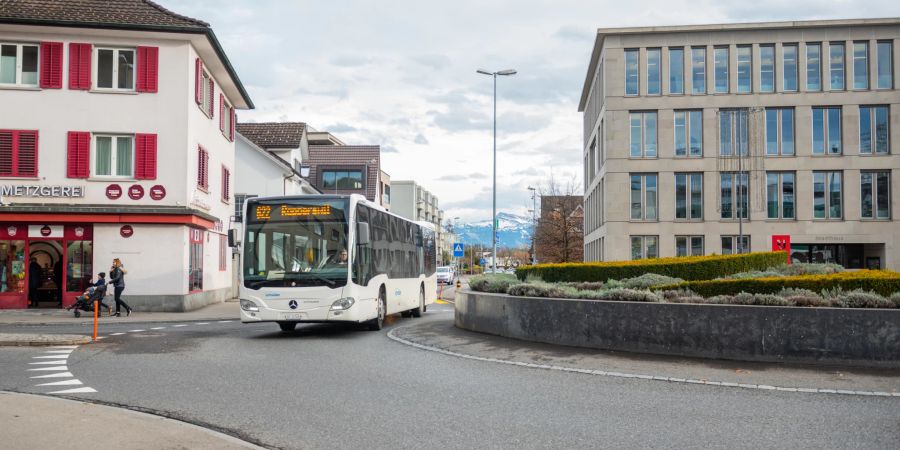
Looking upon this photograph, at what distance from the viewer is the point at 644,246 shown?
184 ft

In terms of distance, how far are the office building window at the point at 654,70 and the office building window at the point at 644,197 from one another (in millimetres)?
6042

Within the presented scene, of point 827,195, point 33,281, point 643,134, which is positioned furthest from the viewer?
point 643,134

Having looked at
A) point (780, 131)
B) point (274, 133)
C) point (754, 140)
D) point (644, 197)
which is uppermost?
point (780, 131)

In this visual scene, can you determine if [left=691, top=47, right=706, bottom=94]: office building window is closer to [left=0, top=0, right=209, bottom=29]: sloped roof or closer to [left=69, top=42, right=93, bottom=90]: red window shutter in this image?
[left=0, top=0, right=209, bottom=29]: sloped roof

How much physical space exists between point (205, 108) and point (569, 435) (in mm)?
25824

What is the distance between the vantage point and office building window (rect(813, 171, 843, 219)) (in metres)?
53.9

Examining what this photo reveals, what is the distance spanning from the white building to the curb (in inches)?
411

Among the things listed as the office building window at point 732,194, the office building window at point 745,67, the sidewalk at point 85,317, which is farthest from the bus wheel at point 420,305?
the office building window at point 745,67

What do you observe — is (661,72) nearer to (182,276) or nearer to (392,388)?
(182,276)

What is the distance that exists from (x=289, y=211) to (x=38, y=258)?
14331 millimetres

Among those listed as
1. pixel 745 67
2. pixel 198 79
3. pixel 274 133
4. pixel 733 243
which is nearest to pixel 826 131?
pixel 745 67

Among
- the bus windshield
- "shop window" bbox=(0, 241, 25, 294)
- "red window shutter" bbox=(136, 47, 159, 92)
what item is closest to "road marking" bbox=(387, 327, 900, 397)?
the bus windshield

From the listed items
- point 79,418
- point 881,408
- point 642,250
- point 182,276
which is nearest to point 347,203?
point 79,418

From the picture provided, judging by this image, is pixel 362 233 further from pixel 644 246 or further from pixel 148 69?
pixel 644 246
